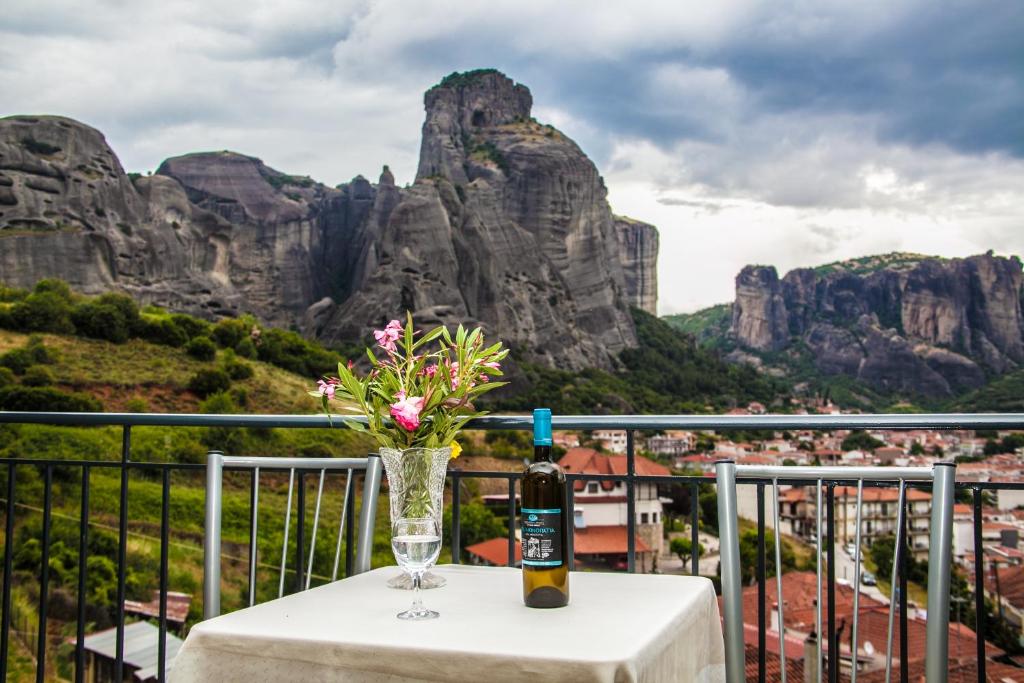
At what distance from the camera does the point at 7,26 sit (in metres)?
38.1

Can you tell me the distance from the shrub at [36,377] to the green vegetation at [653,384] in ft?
72.6

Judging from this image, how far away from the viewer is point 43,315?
34719 mm

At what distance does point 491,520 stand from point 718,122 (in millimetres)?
63925

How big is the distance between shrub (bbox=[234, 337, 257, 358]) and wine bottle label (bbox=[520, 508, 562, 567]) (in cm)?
4037

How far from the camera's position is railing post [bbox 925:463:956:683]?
133 cm

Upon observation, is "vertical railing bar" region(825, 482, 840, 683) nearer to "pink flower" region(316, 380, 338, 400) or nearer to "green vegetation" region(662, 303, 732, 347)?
"pink flower" region(316, 380, 338, 400)

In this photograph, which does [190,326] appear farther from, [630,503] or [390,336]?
[390,336]

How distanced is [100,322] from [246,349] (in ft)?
21.5

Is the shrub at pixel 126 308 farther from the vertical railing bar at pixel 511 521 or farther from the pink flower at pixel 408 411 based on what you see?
the pink flower at pixel 408 411

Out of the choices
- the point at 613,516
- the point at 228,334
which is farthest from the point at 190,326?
the point at 613,516

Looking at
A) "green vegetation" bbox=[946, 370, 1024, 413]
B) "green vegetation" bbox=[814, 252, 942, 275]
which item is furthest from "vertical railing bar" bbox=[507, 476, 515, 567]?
"green vegetation" bbox=[814, 252, 942, 275]

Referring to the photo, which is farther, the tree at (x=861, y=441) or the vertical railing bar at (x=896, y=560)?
the tree at (x=861, y=441)

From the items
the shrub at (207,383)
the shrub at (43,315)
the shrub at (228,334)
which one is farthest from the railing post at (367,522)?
the shrub at (228,334)

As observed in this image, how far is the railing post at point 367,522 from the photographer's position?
73.4 inches
